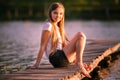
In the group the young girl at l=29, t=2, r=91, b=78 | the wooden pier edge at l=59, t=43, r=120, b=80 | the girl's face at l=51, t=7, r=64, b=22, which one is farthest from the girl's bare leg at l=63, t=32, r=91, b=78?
the girl's face at l=51, t=7, r=64, b=22

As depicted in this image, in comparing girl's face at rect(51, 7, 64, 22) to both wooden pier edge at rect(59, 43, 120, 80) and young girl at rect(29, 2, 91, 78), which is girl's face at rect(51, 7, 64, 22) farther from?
wooden pier edge at rect(59, 43, 120, 80)

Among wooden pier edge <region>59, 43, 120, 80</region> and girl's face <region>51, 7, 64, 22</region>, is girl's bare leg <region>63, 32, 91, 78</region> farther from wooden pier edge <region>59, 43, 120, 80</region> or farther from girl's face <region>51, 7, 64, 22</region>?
girl's face <region>51, 7, 64, 22</region>

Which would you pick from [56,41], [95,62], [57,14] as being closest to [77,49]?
[56,41]

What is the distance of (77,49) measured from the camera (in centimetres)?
913

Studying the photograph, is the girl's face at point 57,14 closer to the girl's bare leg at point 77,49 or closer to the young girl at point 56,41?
the young girl at point 56,41

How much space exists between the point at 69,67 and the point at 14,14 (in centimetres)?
6173

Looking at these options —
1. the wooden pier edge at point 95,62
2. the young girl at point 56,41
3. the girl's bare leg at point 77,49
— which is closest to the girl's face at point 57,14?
the young girl at point 56,41

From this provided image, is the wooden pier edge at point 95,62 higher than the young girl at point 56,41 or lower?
lower

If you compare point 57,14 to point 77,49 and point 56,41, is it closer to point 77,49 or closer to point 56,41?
point 56,41

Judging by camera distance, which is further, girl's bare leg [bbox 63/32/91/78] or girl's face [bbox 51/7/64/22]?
girl's face [bbox 51/7/64/22]

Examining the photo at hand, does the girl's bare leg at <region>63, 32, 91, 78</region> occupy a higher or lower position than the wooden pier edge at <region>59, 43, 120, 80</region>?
higher

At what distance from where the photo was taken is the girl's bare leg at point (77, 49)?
29.8ft

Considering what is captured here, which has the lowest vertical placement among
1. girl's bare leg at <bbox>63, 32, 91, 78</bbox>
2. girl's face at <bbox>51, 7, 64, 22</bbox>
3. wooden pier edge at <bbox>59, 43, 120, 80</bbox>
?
wooden pier edge at <bbox>59, 43, 120, 80</bbox>

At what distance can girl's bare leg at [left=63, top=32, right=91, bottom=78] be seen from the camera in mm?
9094
